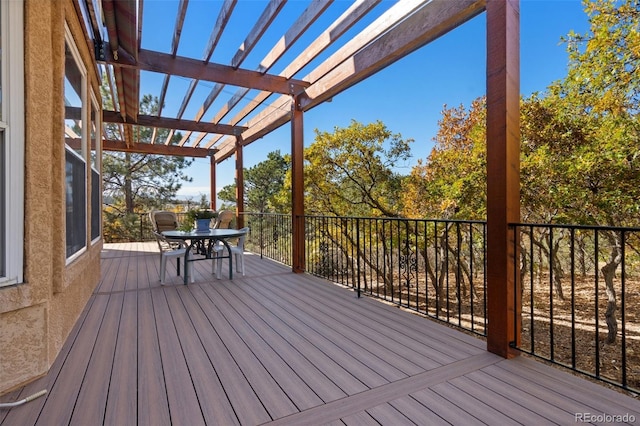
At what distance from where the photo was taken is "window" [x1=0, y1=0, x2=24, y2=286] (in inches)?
63.3

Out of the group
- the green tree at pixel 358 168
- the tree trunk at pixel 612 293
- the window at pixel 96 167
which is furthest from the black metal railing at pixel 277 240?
the tree trunk at pixel 612 293

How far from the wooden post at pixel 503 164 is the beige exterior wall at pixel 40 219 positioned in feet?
8.84

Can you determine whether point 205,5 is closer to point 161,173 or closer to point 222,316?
point 222,316

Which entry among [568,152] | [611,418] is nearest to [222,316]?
[611,418]

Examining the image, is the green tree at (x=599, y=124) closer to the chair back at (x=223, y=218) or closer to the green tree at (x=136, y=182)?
the chair back at (x=223, y=218)

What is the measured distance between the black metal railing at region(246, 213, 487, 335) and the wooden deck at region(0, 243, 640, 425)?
1.82 feet

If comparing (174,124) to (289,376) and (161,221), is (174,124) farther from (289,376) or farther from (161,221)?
(289,376)

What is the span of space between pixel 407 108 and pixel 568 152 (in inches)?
375

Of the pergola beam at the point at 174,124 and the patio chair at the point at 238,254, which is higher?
the pergola beam at the point at 174,124

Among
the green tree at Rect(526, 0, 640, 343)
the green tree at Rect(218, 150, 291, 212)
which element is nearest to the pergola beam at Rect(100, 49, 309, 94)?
the green tree at Rect(526, 0, 640, 343)

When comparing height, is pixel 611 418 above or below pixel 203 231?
below

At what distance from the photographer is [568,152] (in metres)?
5.27

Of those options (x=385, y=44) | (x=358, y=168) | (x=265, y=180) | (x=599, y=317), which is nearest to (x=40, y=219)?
(x=385, y=44)

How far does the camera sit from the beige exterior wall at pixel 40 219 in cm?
169
